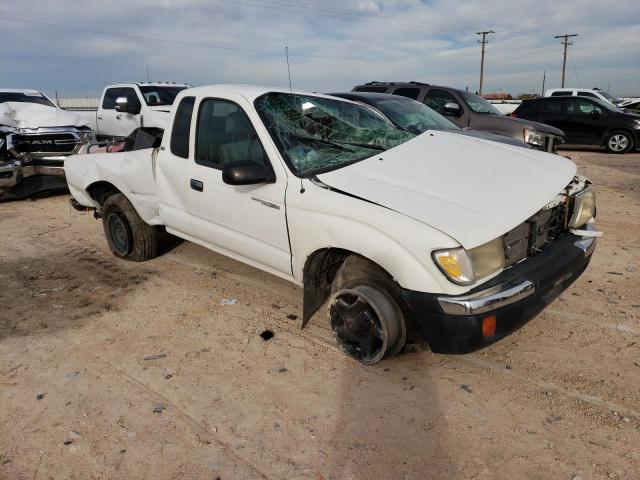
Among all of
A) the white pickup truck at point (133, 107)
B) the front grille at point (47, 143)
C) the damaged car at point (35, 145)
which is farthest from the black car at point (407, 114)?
the white pickup truck at point (133, 107)

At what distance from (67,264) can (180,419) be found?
3.23 m

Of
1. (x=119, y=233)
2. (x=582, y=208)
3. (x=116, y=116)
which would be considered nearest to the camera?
(x=582, y=208)

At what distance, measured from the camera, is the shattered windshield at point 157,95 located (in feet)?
36.8

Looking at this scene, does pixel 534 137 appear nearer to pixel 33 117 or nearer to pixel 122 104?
pixel 122 104

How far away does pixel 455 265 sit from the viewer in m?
2.58

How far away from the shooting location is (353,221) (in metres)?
2.90

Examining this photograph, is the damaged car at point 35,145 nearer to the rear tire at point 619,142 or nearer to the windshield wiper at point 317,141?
the windshield wiper at point 317,141

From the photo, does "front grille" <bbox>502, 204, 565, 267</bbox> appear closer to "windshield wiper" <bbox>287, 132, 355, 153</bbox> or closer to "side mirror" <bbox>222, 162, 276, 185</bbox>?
"windshield wiper" <bbox>287, 132, 355, 153</bbox>

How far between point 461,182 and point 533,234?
0.53 metres

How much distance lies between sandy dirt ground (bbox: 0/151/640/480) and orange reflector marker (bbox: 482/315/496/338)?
1.48ft

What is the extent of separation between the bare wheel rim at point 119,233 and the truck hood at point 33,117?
4854 millimetres

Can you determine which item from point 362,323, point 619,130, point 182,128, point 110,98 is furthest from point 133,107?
point 619,130

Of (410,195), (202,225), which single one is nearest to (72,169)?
(202,225)

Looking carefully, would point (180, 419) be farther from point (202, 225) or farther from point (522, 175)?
point (522, 175)
